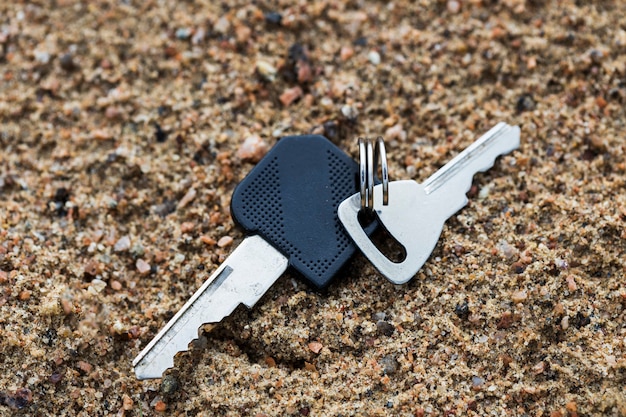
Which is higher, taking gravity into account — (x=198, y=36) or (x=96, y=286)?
(x=198, y=36)

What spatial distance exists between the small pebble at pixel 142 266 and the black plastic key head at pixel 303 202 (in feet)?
1.26

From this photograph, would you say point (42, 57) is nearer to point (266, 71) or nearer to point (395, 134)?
point (266, 71)

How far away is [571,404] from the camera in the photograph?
199 cm

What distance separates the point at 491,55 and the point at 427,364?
126 cm

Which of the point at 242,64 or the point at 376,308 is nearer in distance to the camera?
the point at 376,308

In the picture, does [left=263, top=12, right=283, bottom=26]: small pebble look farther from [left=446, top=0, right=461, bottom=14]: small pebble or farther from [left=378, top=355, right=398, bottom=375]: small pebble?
[left=378, top=355, right=398, bottom=375]: small pebble

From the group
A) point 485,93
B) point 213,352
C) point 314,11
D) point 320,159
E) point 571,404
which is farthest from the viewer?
point 314,11

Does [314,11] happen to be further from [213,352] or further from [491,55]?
[213,352]

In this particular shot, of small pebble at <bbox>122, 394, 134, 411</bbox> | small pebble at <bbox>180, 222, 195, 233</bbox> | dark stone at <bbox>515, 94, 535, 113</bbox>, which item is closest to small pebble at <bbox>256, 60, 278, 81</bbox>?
small pebble at <bbox>180, 222, 195, 233</bbox>

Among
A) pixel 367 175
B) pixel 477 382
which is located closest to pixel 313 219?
pixel 367 175

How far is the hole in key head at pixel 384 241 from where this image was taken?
218cm

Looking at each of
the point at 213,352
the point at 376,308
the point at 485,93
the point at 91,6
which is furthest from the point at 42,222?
the point at 485,93

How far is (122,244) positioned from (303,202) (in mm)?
683

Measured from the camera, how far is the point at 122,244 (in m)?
2.35
